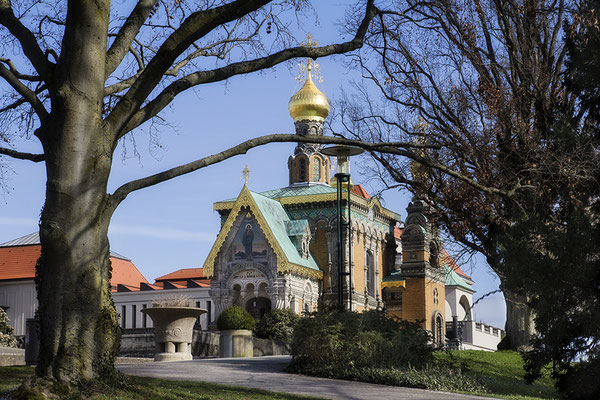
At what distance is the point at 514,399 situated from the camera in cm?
1485

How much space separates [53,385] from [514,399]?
827cm

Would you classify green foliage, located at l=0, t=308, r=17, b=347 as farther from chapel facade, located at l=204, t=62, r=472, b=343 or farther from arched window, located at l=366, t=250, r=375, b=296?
arched window, located at l=366, t=250, r=375, b=296

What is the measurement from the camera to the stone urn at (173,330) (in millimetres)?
24719

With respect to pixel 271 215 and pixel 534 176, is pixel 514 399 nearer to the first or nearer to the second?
pixel 534 176

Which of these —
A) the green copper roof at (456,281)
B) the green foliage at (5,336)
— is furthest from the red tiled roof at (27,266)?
the green foliage at (5,336)

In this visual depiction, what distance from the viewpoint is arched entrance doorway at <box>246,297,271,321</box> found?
51.3m

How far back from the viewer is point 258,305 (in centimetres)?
5162

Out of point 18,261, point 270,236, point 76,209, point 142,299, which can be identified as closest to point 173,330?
point 76,209

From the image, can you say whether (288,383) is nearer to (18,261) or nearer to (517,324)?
(517,324)

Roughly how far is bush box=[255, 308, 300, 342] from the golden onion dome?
17.8 meters

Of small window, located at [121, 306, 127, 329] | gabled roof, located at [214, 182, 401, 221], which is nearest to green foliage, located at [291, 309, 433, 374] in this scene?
gabled roof, located at [214, 182, 401, 221]

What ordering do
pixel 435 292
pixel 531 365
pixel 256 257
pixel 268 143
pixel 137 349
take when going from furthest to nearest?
pixel 435 292 < pixel 256 257 < pixel 137 349 < pixel 531 365 < pixel 268 143

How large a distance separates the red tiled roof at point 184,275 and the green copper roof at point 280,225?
13.9m

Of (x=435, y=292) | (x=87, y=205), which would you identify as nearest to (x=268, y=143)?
(x=87, y=205)
